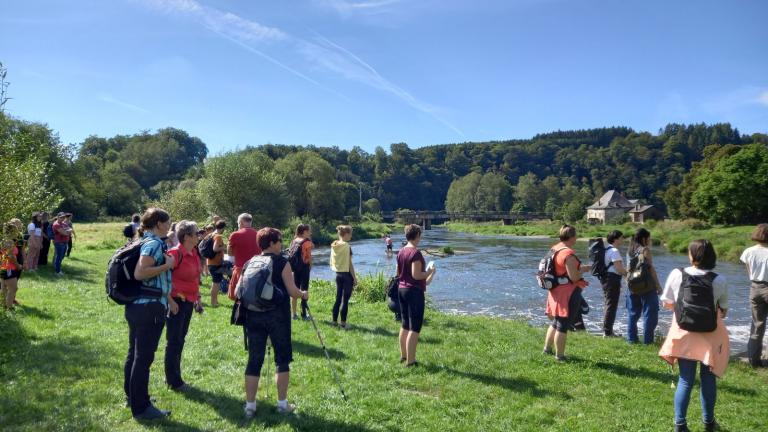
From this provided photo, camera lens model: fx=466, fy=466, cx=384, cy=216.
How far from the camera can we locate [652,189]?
147m

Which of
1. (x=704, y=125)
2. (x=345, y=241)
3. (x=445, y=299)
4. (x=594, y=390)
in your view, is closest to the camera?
(x=594, y=390)

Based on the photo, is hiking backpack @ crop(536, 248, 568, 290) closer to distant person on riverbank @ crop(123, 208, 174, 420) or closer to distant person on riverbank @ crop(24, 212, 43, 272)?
distant person on riverbank @ crop(123, 208, 174, 420)

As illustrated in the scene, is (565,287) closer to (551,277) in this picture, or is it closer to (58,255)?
(551,277)

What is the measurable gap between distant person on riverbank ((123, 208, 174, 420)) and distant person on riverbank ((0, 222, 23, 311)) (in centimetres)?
406

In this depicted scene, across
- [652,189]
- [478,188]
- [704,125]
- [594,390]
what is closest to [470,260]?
[594,390]

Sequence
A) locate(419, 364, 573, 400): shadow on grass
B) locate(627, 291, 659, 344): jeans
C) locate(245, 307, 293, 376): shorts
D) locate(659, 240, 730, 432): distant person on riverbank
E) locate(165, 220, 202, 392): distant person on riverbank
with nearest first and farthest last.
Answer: locate(659, 240, 730, 432): distant person on riverbank < locate(245, 307, 293, 376): shorts < locate(165, 220, 202, 392): distant person on riverbank < locate(419, 364, 573, 400): shadow on grass < locate(627, 291, 659, 344): jeans

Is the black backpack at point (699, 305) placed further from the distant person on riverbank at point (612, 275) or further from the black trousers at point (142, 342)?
the black trousers at point (142, 342)

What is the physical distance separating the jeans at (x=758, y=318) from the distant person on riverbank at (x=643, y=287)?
1.46m

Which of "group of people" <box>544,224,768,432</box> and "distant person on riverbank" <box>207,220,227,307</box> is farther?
"distant person on riverbank" <box>207,220,227,307</box>

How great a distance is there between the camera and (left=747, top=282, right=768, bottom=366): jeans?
7.63 metres

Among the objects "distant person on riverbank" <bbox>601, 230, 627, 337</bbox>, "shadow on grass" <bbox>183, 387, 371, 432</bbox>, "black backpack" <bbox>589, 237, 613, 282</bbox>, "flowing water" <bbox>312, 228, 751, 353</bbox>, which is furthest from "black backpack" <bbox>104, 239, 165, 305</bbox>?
"flowing water" <bbox>312, 228, 751, 353</bbox>

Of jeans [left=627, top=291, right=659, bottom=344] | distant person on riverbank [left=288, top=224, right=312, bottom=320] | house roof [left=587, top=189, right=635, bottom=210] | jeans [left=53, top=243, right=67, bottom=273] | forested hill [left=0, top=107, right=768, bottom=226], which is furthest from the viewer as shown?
house roof [left=587, top=189, right=635, bottom=210]

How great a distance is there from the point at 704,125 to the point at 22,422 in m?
222

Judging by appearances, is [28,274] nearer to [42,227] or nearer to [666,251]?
[42,227]
